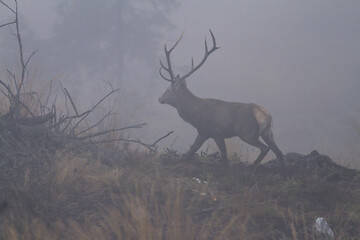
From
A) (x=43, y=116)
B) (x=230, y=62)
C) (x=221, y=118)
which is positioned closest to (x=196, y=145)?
(x=221, y=118)

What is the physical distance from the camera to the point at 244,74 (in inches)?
1746

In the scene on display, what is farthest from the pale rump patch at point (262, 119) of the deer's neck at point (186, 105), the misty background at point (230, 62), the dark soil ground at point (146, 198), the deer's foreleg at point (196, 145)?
the misty background at point (230, 62)

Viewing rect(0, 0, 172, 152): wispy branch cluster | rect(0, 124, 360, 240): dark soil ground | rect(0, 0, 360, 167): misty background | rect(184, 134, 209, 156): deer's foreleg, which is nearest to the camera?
rect(0, 124, 360, 240): dark soil ground

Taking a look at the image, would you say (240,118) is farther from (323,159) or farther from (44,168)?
(44,168)

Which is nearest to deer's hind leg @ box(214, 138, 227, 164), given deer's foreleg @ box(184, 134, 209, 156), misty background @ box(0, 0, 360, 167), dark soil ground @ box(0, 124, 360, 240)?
deer's foreleg @ box(184, 134, 209, 156)

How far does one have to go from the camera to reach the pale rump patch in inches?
225

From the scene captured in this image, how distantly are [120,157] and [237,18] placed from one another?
232ft

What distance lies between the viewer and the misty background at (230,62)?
22.5m

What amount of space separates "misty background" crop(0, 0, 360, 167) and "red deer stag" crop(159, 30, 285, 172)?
0.70m

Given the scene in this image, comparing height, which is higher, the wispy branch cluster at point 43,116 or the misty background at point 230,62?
the misty background at point 230,62

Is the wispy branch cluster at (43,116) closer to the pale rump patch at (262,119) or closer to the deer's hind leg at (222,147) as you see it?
the deer's hind leg at (222,147)

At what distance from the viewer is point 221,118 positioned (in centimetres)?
602

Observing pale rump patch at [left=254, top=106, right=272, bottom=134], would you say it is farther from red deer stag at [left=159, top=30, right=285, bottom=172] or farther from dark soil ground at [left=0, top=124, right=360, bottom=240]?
dark soil ground at [left=0, top=124, right=360, bottom=240]

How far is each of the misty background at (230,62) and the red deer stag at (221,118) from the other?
70 cm
